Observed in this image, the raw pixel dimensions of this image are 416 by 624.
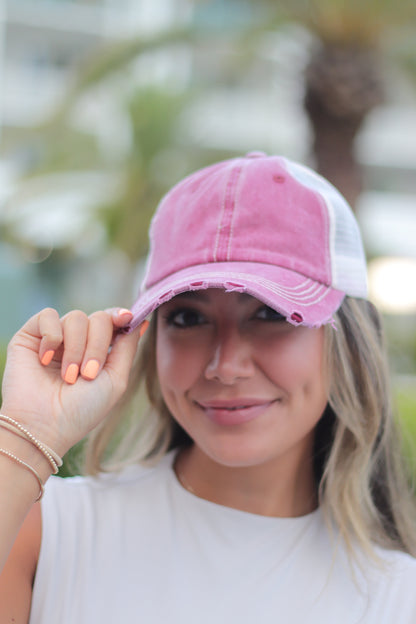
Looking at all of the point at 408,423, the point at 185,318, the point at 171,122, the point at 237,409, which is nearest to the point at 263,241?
the point at 185,318

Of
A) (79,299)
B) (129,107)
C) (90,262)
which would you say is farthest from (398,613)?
(90,262)

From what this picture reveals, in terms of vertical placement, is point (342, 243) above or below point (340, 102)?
below

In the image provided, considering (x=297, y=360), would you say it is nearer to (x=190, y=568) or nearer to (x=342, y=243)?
(x=342, y=243)

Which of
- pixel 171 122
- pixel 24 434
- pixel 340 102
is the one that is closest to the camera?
pixel 24 434

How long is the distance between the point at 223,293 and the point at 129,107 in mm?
13019

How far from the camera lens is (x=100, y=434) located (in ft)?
5.97

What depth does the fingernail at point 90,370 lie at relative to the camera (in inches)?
55.4

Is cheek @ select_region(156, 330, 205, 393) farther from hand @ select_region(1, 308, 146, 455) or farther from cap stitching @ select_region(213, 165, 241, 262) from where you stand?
cap stitching @ select_region(213, 165, 241, 262)

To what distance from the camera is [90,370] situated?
1.41 m

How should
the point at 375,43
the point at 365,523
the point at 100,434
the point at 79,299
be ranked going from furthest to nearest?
1. the point at 79,299
2. the point at 375,43
3. the point at 100,434
4. the point at 365,523

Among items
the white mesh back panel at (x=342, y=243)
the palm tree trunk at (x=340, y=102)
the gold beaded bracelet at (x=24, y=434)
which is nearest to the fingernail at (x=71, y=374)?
the gold beaded bracelet at (x=24, y=434)

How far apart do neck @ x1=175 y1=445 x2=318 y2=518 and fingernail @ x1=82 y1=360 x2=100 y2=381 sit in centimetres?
42

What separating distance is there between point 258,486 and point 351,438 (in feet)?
0.84

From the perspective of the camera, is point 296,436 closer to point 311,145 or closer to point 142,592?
point 142,592
